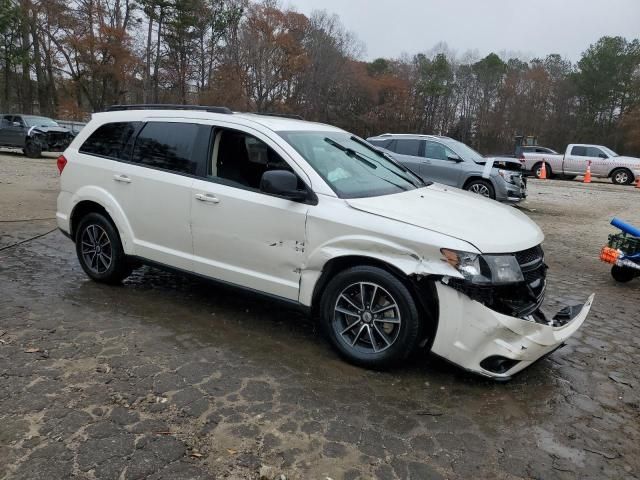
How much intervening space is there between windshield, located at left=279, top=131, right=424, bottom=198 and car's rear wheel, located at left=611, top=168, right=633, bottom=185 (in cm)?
2139

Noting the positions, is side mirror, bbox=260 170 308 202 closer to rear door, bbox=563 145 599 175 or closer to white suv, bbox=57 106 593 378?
white suv, bbox=57 106 593 378

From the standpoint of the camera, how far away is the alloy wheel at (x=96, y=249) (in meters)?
5.19

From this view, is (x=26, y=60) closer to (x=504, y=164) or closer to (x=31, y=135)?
(x=31, y=135)

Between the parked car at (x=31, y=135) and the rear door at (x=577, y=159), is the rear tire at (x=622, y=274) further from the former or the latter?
the parked car at (x=31, y=135)

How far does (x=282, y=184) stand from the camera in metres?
3.75

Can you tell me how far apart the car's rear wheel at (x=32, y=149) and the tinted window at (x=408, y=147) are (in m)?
15.0

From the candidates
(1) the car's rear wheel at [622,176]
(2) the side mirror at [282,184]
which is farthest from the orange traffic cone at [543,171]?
(2) the side mirror at [282,184]

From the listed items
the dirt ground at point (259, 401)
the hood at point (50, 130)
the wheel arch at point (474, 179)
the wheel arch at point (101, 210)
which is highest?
the hood at point (50, 130)

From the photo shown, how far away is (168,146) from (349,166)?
169 centimetres

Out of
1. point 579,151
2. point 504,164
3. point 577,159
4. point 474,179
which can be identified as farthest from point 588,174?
point 474,179

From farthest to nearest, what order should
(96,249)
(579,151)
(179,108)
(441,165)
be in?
(579,151), (441,165), (96,249), (179,108)

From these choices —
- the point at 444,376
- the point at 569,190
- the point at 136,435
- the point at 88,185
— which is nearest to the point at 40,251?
the point at 88,185

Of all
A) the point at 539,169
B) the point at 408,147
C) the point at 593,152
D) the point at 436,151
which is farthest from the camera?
the point at 539,169

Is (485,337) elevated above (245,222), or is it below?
below
